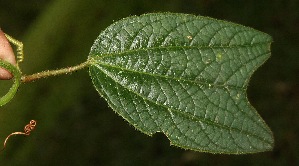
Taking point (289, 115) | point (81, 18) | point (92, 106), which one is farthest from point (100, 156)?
point (289, 115)

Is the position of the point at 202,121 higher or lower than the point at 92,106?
higher

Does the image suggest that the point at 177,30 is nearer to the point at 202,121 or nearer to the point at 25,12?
the point at 202,121

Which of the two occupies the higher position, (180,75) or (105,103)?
(180,75)

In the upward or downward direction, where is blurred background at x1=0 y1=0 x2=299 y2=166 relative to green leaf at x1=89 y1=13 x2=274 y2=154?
downward

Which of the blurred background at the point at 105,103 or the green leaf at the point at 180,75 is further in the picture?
the blurred background at the point at 105,103

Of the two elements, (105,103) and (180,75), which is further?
(105,103)
